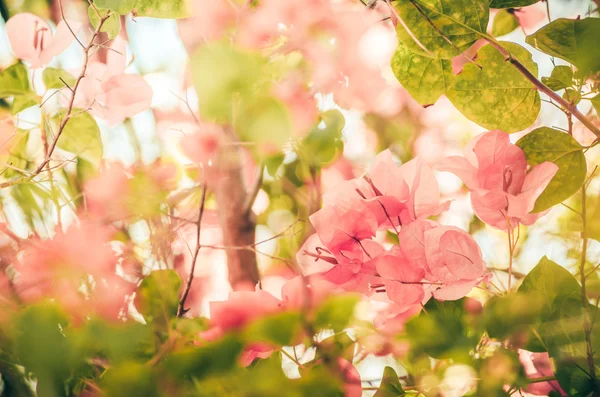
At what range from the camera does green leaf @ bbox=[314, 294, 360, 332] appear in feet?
0.58

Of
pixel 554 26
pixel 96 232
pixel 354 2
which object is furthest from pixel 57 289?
pixel 354 2

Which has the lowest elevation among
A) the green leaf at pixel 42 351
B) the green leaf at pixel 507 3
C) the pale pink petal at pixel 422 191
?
the pale pink petal at pixel 422 191

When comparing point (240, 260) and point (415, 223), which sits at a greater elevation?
point (415, 223)

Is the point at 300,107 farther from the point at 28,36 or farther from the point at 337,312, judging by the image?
the point at 337,312

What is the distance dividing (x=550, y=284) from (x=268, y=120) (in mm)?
228

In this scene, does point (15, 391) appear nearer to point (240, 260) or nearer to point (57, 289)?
point (57, 289)

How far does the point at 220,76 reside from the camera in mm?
238

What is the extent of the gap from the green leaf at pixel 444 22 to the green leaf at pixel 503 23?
7.6 inches

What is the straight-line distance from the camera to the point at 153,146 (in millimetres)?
685

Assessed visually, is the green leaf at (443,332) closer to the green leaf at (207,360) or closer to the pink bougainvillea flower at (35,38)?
the green leaf at (207,360)

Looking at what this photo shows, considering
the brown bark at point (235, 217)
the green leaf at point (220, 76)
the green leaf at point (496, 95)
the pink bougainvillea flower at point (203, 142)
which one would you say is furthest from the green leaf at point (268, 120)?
the brown bark at point (235, 217)

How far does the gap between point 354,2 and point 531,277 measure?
526 mm

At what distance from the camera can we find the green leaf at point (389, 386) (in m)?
0.30

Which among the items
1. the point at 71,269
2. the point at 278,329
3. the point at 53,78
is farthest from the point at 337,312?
the point at 53,78
